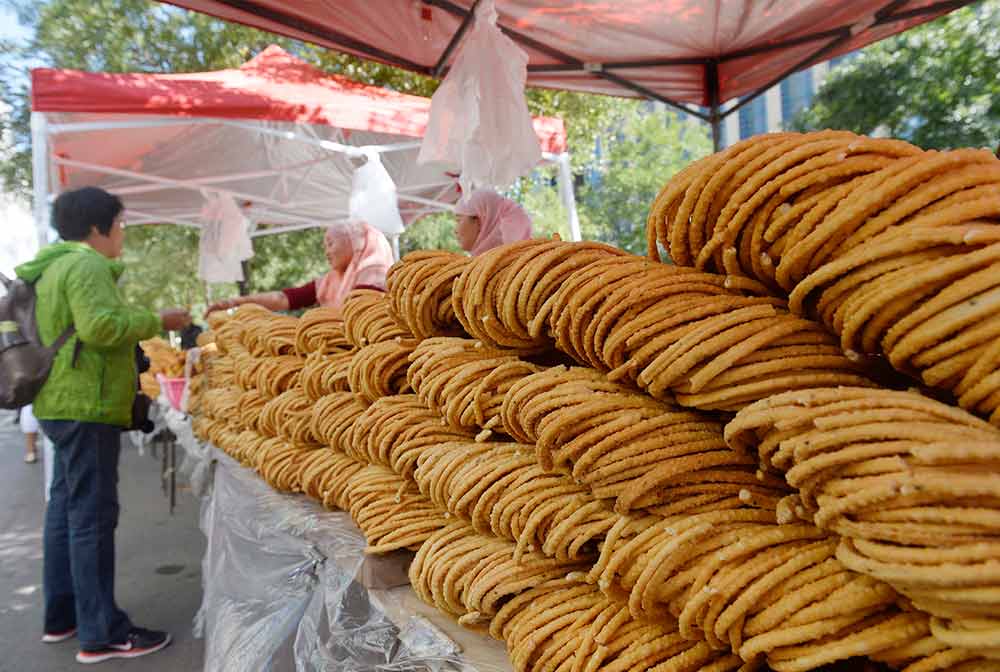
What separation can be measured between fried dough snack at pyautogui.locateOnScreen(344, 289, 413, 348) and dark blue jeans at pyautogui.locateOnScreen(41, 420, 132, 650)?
167 cm

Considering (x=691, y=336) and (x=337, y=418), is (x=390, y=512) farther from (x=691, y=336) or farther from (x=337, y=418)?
(x=691, y=336)

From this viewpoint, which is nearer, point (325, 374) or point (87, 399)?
point (325, 374)

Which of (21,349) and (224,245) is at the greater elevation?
(224,245)

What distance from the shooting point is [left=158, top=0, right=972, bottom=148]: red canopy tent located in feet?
10.6

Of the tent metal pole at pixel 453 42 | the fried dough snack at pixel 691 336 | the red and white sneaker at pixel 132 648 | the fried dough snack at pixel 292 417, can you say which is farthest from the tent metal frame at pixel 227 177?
the fried dough snack at pixel 691 336

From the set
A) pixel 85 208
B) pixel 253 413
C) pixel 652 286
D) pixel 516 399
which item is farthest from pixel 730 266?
pixel 85 208

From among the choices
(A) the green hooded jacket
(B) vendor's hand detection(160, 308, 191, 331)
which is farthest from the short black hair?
(B) vendor's hand detection(160, 308, 191, 331)

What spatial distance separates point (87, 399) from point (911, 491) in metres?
3.12

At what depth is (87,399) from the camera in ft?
9.66

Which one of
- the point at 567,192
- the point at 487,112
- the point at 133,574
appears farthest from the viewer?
the point at 567,192

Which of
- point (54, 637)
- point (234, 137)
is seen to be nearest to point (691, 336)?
point (54, 637)

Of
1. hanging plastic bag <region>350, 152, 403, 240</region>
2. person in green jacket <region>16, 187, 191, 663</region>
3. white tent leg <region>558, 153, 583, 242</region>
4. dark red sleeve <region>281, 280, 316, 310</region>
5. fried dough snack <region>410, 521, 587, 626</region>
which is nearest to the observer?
fried dough snack <region>410, 521, 587, 626</region>

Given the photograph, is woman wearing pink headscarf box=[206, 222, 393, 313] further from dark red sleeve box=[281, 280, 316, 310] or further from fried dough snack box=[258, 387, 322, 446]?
fried dough snack box=[258, 387, 322, 446]

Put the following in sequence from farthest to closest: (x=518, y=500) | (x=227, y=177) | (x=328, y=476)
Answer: (x=227, y=177), (x=328, y=476), (x=518, y=500)
